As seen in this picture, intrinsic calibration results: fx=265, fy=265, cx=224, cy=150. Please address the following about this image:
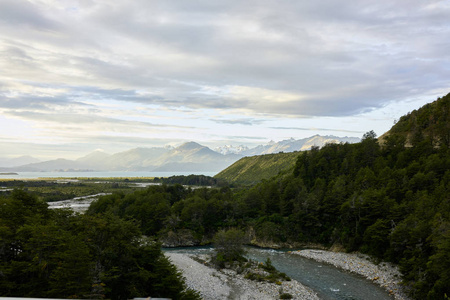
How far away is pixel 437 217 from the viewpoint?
133ft

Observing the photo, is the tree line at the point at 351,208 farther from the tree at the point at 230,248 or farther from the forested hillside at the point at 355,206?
the tree at the point at 230,248

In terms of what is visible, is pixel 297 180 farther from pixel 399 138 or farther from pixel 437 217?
pixel 437 217

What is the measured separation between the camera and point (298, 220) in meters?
65.4

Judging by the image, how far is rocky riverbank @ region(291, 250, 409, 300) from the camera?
3642 centimetres

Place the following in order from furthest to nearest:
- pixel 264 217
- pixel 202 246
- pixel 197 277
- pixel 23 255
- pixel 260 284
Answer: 1. pixel 264 217
2. pixel 202 246
3. pixel 197 277
4. pixel 260 284
5. pixel 23 255

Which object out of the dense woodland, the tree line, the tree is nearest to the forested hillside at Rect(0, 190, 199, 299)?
the dense woodland

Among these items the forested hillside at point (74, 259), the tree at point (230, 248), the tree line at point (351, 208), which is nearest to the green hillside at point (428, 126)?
the tree line at point (351, 208)

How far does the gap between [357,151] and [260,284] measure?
171 feet

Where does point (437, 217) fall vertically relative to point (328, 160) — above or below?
below

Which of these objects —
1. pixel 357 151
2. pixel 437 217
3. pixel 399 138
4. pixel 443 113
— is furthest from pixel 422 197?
pixel 443 113

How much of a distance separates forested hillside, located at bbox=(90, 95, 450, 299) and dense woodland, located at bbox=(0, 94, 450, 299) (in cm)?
23

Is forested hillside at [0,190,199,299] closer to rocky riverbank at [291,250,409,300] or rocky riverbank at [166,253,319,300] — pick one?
rocky riverbank at [166,253,319,300]

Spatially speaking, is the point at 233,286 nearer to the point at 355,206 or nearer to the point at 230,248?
the point at 230,248

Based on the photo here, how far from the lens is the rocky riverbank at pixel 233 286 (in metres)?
34.5
